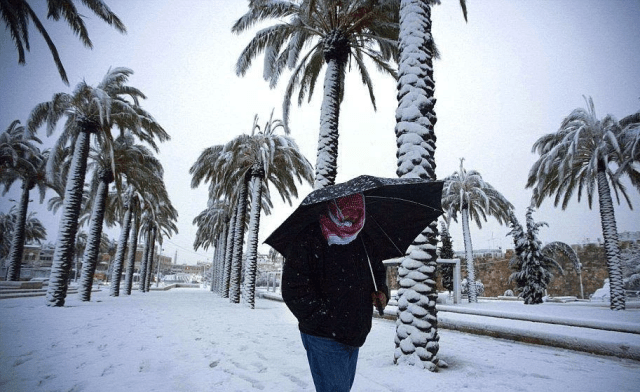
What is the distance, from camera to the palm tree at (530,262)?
2136cm

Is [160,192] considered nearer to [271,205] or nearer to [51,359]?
[271,205]

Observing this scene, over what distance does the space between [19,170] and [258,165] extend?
1807 centimetres

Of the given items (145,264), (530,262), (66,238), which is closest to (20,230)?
(145,264)

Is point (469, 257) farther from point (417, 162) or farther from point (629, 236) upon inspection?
point (629, 236)

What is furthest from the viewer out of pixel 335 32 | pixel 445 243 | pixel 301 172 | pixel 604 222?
pixel 445 243

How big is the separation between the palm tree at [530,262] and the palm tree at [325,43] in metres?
16.8

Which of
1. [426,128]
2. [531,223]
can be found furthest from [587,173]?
[426,128]

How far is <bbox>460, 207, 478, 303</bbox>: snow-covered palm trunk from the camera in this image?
20.2 meters

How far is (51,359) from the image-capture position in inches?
177

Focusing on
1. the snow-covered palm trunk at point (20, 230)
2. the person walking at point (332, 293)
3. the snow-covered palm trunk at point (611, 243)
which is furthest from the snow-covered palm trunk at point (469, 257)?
the snow-covered palm trunk at point (20, 230)

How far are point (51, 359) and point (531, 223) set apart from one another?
26.1 m

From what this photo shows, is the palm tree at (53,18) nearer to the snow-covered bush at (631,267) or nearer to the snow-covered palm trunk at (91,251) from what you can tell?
the snow-covered palm trunk at (91,251)

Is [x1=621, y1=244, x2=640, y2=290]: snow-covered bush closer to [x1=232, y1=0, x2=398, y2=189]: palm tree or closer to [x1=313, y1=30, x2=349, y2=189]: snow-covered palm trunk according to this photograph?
[x1=232, y1=0, x2=398, y2=189]: palm tree

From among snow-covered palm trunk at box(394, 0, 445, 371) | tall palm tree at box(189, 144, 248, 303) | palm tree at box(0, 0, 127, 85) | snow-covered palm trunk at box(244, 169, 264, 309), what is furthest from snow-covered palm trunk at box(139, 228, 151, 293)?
snow-covered palm trunk at box(394, 0, 445, 371)
